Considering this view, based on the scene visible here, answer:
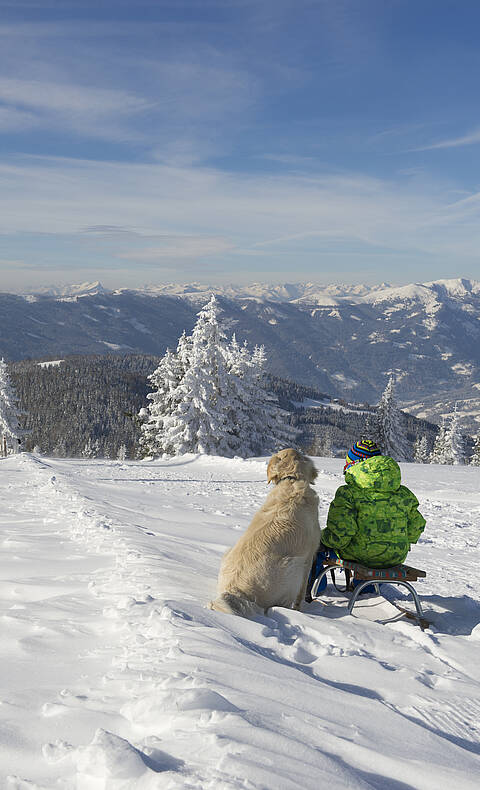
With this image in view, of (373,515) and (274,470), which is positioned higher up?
(274,470)

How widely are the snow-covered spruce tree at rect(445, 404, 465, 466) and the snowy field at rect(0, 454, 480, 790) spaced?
49.9 m

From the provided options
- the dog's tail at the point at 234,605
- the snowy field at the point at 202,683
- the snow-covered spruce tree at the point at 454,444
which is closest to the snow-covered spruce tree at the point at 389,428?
the snow-covered spruce tree at the point at 454,444

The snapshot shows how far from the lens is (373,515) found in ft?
14.7

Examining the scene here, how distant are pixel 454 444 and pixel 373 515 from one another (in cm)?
5300

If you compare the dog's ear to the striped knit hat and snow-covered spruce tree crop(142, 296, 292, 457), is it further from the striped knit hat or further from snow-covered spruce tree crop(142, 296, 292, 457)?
snow-covered spruce tree crop(142, 296, 292, 457)

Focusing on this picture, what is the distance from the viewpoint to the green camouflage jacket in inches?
175

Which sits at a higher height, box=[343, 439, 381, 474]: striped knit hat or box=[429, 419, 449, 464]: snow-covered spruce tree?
box=[343, 439, 381, 474]: striped knit hat

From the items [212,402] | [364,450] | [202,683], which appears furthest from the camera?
[212,402]

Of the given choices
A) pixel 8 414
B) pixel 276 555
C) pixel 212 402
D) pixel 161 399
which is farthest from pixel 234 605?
pixel 8 414

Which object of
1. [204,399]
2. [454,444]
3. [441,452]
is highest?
[204,399]

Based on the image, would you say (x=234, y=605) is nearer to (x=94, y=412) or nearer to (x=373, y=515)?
(x=373, y=515)

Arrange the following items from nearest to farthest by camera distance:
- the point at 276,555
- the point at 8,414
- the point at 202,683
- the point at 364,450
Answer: the point at 202,683 → the point at 276,555 → the point at 364,450 → the point at 8,414

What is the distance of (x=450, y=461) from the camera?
5216cm

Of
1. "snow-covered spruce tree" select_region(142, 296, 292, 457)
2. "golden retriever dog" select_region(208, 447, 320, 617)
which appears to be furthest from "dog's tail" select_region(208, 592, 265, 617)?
"snow-covered spruce tree" select_region(142, 296, 292, 457)
